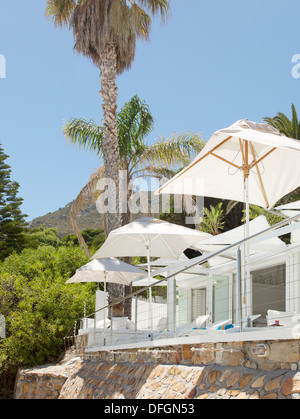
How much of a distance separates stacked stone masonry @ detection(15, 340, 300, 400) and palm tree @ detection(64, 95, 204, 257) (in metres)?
8.54

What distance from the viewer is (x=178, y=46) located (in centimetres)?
2583

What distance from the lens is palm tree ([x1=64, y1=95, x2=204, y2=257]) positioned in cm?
1903

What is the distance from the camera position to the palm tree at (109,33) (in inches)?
647

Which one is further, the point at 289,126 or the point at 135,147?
the point at 289,126

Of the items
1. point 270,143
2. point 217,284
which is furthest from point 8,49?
point 270,143

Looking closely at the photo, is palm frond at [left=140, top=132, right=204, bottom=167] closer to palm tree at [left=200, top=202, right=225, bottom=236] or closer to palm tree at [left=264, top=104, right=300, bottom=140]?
palm tree at [left=200, top=202, right=225, bottom=236]

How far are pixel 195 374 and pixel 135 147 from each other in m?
14.0

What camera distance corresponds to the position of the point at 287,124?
84.9ft

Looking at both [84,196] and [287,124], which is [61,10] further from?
[287,124]

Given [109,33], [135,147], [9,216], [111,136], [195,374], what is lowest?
[195,374]

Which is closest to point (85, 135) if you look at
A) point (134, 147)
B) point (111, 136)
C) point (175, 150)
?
point (134, 147)

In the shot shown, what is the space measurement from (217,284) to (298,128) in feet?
47.8

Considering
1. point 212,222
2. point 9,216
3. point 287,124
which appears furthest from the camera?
point 9,216

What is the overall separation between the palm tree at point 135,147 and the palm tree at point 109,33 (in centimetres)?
269
